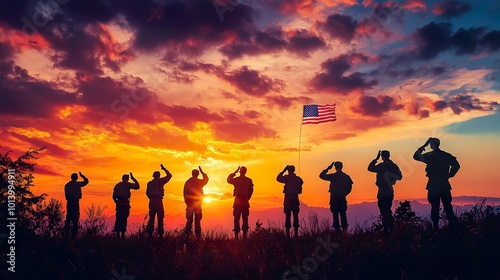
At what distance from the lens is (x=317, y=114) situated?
19797 millimetres

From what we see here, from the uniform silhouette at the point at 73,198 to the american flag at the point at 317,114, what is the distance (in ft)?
29.1

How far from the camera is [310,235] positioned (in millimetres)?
13375

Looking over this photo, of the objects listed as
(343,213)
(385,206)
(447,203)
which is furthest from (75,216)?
(447,203)

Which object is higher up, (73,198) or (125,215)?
(73,198)

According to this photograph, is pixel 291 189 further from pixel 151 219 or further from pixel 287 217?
pixel 151 219

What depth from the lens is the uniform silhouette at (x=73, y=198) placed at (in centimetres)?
1697

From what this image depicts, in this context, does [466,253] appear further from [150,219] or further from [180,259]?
[150,219]

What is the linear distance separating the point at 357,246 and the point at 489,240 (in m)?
2.75

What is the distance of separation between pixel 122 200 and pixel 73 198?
5.71 feet

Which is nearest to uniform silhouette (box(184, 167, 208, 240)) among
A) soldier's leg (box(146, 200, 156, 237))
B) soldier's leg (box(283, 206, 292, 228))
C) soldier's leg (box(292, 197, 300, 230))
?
soldier's leg (box(146, 200, 156, 237))

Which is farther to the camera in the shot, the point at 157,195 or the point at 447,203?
the point at 157,195

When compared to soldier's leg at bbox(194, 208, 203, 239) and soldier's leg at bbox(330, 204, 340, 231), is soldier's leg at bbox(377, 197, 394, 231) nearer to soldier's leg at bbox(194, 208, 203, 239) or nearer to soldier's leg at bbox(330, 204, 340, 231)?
soldier's leg at bbox(330, 204, 340, 231)

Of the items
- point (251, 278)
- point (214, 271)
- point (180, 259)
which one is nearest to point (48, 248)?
point (180, 259)

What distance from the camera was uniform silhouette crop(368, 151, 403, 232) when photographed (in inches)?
541
